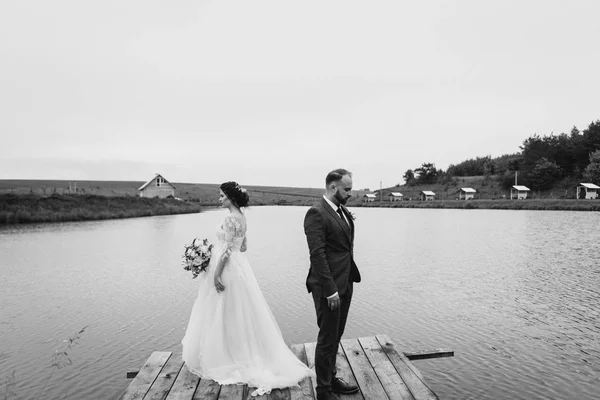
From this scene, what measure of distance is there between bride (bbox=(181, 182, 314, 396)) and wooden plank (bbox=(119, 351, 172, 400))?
1.69ft

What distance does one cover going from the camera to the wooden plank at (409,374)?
493cm

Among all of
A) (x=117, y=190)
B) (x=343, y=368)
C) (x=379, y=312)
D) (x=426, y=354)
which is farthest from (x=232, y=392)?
(x=117, y=190)

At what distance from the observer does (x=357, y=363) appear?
5902 millimetres

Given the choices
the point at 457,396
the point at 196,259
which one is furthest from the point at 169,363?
the point at 457,396

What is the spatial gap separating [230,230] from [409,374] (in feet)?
10.1

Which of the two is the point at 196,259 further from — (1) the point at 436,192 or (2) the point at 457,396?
(1) the point at 436,192

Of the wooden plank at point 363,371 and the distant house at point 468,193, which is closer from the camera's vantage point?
the wooden plank at point 363,371

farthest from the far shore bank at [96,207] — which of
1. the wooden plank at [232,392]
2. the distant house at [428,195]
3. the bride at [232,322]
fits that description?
the wooden plank at [232,392]

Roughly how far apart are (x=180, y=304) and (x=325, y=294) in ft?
26.0

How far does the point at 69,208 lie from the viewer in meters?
44.9

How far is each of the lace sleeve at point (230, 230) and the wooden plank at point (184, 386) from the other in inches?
66.0

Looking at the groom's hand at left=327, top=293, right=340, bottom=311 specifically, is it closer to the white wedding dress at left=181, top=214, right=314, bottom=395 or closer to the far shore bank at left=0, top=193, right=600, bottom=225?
the white wedding dress at left=181, top=214, right=314, bottom=395

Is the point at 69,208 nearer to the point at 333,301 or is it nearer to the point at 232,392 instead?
the point at 232,392

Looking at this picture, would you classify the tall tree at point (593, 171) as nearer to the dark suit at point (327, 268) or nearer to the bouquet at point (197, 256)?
the dark suit at point (327, 268)
